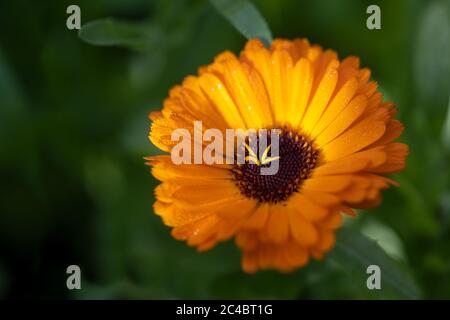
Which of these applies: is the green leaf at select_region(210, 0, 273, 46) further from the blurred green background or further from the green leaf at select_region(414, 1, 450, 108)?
the green leaf at select_region(414, 1, 450, 108)

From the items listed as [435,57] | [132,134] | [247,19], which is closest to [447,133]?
[435,57]

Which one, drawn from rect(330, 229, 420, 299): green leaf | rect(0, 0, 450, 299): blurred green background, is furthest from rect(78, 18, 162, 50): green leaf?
rect(330, 229, 420, 299): green leaf

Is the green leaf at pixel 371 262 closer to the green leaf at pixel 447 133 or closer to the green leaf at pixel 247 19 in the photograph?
the green leaf at pixel 247 19

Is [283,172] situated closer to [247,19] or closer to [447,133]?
[247,19]

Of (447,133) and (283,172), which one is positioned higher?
(447,133)
